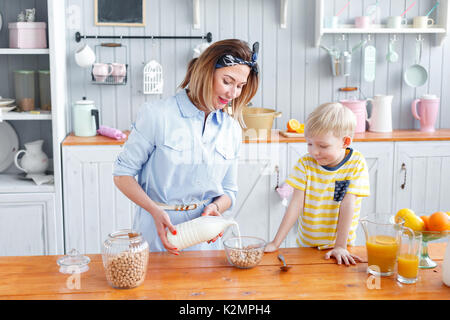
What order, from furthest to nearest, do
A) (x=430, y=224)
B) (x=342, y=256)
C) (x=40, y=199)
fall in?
(x=40, y=199)
(x=342, y=256)
(x=430, y=224)

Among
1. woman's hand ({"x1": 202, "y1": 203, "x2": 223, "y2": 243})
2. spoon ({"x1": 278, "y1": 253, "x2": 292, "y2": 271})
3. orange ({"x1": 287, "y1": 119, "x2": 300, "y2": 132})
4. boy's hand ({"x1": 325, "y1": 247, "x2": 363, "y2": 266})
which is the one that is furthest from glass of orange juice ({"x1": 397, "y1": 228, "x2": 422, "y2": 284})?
orange ({"x1": 287, "y1": 119, "x2": 300, "y2": 132})

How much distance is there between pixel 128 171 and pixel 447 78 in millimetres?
2741

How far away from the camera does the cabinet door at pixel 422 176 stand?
3363mm

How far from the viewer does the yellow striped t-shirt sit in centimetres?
183

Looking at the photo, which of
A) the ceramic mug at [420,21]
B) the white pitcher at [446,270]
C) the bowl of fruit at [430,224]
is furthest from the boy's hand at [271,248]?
the ceramic mug at [420,21]

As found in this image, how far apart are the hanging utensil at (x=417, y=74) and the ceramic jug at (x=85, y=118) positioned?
6.76ft

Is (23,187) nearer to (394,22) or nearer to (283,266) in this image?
(283,266)

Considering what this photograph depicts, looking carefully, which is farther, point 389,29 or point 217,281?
point 389,29

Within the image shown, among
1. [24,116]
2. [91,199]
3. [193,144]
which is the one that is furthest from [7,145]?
[193,144]

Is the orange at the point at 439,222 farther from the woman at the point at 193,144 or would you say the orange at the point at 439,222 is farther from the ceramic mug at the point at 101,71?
the ceramic mug at the point at 101,71

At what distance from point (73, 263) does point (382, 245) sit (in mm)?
866

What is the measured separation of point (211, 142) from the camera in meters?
1.92

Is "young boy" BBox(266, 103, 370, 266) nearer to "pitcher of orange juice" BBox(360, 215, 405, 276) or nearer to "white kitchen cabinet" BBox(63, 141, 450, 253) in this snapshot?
"pitcher of orange juice" BBox(360, 215, 405, 276)

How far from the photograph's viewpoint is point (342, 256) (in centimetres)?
164
